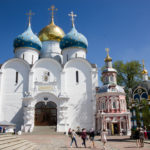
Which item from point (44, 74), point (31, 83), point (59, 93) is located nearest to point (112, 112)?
point (59, 93)

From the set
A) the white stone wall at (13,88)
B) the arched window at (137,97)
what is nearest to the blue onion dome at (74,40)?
the white stone wall at (13,88)

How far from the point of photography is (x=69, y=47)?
2519 cm

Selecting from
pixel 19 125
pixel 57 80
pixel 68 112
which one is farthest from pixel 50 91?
pixel 19 125

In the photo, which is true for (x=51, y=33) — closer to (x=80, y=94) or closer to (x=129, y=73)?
(x=80, y=94)

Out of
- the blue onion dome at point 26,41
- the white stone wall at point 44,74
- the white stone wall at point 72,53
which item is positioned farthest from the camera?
the white stone wall at point 72,53

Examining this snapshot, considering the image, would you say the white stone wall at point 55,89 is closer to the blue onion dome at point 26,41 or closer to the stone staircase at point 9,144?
the blue onion dome at point 26,41

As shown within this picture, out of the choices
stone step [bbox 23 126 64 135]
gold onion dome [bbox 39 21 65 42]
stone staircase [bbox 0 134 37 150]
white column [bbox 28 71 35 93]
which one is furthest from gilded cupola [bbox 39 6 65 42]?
stone staircase [bbox 0 134 37 150]

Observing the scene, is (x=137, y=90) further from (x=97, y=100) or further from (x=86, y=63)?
(x=86, y=63)

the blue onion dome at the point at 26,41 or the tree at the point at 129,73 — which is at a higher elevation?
the blue onion dome at the point at 26,41

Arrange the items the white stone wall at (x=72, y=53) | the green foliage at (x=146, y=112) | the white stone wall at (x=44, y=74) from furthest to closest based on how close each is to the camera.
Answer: the white stone wall at (x=72, y=53) < the white stone wall at (x=44, y=74) < the green foliage at (x=146, y=112)

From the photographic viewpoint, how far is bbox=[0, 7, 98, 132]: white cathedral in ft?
70.5

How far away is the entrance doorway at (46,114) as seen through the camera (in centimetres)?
2177

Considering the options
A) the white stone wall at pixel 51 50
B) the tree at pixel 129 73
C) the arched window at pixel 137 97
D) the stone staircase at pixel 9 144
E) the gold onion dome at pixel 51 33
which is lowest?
the stone staircase at pixel 9 144

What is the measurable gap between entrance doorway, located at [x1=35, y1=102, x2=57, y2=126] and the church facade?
488 cm
